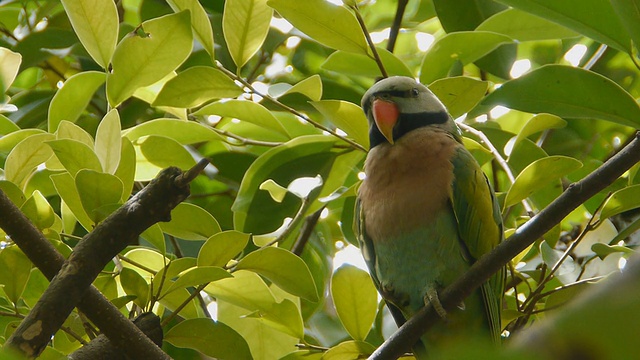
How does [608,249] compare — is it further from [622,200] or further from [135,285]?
[135,285]

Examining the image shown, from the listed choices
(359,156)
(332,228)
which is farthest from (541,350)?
(332,228)

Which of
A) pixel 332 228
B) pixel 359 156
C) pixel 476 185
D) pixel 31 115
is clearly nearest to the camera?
pixel 476 185

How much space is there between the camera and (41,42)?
79.7 inches

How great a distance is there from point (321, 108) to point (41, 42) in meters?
0.93

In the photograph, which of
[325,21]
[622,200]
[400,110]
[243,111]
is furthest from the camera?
[400,110]

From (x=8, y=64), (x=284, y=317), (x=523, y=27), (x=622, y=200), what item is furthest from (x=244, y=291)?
(x=523, y=27)

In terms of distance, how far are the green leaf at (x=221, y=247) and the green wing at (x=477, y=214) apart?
23.9 inches

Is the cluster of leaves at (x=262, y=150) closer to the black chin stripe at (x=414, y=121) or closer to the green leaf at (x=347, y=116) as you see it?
the green leaf at (x=347, y=116)

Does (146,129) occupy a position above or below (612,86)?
below

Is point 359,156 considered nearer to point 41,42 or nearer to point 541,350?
point 41,42

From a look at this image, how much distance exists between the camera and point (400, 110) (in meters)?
2.05

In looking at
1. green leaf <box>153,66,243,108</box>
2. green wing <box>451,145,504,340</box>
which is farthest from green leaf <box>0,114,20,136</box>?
green wing <box>451,145,504,340</box>

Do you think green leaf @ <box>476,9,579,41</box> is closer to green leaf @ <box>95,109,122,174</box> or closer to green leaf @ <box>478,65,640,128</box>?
green leaf @ <box>478,65,640,128</box>

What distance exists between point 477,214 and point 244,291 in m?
0.60
